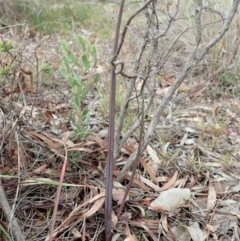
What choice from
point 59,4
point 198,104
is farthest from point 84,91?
point 59,4

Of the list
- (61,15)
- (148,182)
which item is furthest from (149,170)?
(61,15)

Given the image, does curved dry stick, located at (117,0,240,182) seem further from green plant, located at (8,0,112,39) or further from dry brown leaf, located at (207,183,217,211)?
green plant, located at (8,0,112,39)

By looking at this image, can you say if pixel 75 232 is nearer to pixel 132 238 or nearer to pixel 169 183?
pixel 132 238

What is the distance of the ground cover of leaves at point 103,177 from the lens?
41.6 inches

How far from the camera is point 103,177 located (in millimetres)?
1182

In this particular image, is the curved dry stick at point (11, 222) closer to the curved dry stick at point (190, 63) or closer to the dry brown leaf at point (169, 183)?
the curved dry stick at point (190, 63)

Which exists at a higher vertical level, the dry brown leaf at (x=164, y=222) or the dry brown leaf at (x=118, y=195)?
the dry brown leaf at (x=118, y=195)

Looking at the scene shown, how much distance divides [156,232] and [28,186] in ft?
1.25

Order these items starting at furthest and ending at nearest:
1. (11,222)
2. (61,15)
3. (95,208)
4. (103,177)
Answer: (61,15)
(103,177)
(95,208)
(11,222)

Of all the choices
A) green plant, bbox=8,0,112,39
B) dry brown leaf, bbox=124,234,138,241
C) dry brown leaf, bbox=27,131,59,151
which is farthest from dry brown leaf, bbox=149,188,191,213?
green plant, bbox=8,0,112,39

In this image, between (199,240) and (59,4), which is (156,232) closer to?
(199,240)

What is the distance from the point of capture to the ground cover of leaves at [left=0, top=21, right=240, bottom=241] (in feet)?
3.47

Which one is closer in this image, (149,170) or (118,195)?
(118,195)

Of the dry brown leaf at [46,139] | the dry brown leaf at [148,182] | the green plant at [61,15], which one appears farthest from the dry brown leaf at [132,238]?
the green plant at [61,15]
